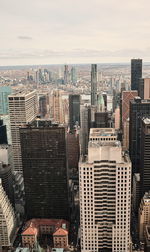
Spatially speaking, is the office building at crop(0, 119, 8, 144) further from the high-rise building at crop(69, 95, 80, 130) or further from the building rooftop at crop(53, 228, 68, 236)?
the building rooftop at crop(53, 228, 68, 236)

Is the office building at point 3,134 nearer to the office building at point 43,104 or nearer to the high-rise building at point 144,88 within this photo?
the office building at point 43,104

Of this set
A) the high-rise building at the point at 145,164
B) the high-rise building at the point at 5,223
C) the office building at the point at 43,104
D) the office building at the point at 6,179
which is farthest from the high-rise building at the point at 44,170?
the office building at the point at 43,104

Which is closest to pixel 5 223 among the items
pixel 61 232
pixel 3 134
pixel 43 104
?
pixel 61 232

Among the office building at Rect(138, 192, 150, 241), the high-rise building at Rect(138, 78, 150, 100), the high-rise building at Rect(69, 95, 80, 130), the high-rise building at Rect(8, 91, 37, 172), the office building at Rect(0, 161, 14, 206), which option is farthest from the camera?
the high-rise building at Rect(69, 95, 80, 130)

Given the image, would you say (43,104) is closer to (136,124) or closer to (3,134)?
(3,134)

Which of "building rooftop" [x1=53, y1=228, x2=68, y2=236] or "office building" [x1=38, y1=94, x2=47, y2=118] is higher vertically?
"office building" [x1=38, y1=94, x2=47, y2=118]

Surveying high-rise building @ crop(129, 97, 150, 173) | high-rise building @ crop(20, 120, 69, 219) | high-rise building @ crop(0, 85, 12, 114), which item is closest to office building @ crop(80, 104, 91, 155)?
high-rise building @ crop(129, 97, 150, 173)
